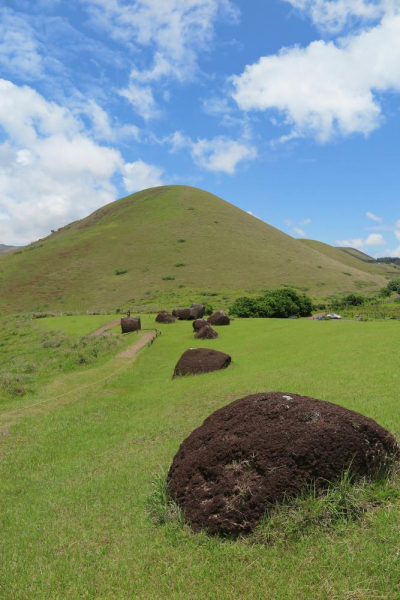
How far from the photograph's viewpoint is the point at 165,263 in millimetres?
102312

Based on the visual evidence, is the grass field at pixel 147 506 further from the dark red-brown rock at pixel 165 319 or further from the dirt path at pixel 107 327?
the dark red-brown rock at pixel 165 319

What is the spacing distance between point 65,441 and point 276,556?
8.99 metres

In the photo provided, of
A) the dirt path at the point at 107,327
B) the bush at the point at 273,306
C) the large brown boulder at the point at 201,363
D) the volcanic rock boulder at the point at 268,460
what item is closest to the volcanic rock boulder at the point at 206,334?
the large brown boulder at the point at 201,363

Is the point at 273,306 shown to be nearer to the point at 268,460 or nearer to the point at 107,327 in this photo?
the point at 107,327

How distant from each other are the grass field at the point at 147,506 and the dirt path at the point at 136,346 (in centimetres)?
716

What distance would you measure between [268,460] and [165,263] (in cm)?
9787

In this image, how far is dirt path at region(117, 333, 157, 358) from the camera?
1071 inches

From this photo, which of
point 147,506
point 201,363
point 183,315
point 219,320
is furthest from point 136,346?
point 147,506

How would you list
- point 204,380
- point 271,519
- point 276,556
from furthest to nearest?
1. point 204,380
2. point 271,519
3. point 276,556

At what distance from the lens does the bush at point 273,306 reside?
168 feet

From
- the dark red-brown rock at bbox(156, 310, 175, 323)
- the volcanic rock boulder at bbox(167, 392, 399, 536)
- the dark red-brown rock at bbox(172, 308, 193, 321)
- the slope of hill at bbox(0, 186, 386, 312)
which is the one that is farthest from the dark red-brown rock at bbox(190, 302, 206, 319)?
the volcanic rock boulder at bbox(167, 392, 399, 536)

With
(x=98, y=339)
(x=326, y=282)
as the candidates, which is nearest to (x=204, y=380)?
(x=98, y=339)

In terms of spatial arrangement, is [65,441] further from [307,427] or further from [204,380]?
[307,427]

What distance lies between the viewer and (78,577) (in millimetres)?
5086
